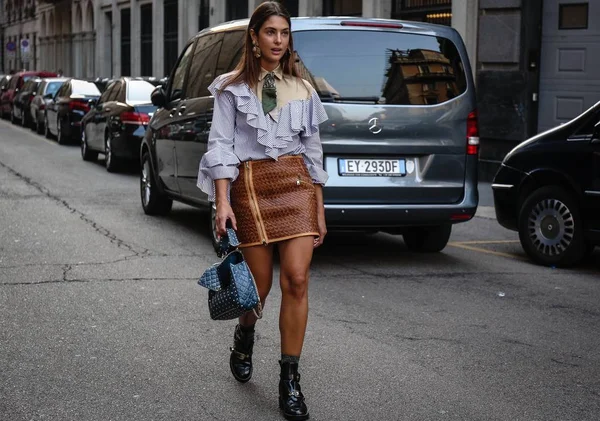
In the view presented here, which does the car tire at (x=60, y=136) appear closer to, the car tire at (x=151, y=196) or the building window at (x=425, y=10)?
the building window at (x=425, y=10)

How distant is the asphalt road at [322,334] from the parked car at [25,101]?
901 inches

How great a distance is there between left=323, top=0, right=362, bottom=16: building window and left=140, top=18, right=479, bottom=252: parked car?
14505 mm

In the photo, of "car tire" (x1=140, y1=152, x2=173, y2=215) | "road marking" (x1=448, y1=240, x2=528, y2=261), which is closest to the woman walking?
"road marking" (x1=448, y1=240, x2=528, y2=261)

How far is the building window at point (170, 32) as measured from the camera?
3655 centimetres

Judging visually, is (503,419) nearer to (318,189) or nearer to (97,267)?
(318,189)

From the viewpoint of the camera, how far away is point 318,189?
199 inches

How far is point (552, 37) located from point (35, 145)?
39.9 ft

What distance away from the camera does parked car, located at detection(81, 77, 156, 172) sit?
17688 millimetres

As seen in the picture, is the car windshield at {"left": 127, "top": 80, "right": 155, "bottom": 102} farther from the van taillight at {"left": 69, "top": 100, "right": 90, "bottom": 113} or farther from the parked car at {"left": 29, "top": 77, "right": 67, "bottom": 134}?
the parked car at {"left": 29, "top": 77, "right": 67, "bottom": 134}

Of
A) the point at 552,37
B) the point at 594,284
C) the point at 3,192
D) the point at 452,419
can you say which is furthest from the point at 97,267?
the point at 552,37

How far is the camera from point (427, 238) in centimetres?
991

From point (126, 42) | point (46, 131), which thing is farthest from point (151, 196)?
point (126, 42)

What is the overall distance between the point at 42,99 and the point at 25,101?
3.98 meters

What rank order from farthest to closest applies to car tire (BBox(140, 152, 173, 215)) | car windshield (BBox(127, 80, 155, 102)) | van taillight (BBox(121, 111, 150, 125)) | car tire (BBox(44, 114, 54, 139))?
car tire (BBox(44, 114, 54, 139)), car windshield (BBox(127, 80, 155, 102)), van taillight (BBox(121, 111, 150, 125)), car tire (BBox(140, 152, 173, 215))
